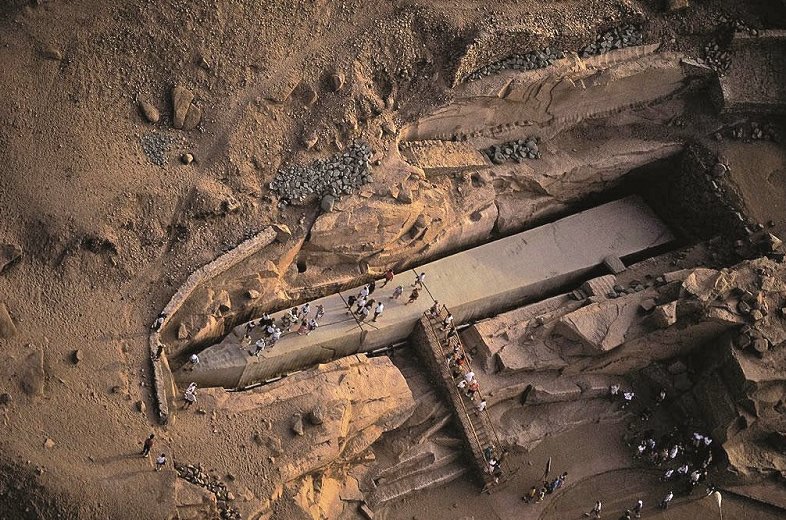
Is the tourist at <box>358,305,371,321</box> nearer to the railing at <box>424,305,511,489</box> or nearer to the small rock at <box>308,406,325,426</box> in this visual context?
the railing at <box>424,305,511,489</box>

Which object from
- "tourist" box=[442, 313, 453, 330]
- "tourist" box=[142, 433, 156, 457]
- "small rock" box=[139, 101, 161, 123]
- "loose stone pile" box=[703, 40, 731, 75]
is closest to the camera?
"tourist" box=[142, 433, 156, 457]

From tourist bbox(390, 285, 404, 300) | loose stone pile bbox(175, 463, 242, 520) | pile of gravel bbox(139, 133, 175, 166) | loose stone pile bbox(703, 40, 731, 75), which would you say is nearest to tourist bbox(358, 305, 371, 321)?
tourist bbox(390, 285, 404, 300)

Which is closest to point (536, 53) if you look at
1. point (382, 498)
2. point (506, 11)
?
point (506, 11)

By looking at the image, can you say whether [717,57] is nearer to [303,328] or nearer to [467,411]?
[467,411]

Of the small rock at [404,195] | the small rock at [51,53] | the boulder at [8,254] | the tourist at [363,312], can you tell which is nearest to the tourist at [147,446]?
the boulder at [8,254]

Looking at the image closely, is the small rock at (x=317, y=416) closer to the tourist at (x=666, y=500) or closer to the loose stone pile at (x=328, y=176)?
the loose stone pile at (x=328, y=176)
